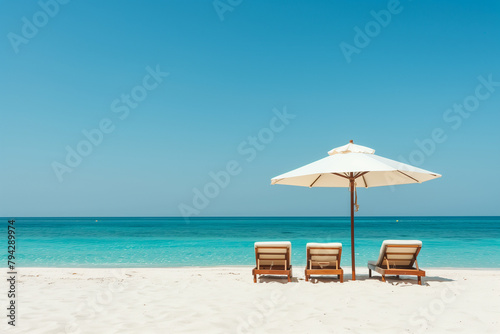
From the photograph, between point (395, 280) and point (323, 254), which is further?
point (395, 280)

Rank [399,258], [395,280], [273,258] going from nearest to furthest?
[399,258]
[273,258]
[395,280]

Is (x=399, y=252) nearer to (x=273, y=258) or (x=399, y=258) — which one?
(x=399, y=258)

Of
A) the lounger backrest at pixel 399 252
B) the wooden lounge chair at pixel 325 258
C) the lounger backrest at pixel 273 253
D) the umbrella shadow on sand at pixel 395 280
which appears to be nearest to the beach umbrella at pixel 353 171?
the wooden lounge chair at pixel 325 258

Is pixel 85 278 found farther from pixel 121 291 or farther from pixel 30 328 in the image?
pixel 30 328

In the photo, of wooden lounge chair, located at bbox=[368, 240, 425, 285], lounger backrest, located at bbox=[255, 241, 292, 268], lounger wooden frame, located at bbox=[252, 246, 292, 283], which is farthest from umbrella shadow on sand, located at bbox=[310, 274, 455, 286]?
lounger backrest, located at bbox=[255, 241, 292, 268]

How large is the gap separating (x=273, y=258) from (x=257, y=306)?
191cm

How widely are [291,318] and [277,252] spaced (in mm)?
2344

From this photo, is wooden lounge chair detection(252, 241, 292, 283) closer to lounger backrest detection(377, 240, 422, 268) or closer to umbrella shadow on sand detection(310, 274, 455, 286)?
umbrella shadow on sand detection(310, 274, 455, 286)

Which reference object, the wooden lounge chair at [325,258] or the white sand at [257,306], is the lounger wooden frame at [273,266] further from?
the wooden lounge chair at [325,258]

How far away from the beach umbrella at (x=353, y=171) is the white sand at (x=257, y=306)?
→ 1.38 metres

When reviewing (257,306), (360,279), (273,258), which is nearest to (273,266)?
(273,258)

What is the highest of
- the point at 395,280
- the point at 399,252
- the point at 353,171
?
the point at 353,171

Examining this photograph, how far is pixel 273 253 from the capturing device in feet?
21.1

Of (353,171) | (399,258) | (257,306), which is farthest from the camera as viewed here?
(399,258)
